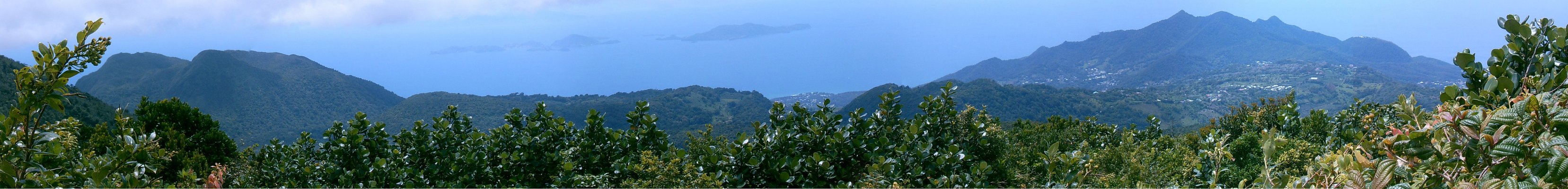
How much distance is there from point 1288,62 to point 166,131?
401ft

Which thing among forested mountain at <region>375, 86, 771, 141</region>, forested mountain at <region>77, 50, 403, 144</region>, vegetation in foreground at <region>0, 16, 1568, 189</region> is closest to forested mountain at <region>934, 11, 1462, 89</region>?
forested mountain at <region>375, 86, 771, 141</region>

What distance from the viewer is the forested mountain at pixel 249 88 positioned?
66.1 meters

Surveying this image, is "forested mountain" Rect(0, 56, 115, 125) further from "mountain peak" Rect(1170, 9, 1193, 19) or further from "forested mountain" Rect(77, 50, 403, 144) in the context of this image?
"mountain peak" Rect(1170, 9, 1193, 19)

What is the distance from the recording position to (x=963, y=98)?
4762 cm

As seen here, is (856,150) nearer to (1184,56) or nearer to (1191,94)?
(1191,94)

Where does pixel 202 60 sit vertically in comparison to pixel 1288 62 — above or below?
above

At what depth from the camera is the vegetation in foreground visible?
151cm

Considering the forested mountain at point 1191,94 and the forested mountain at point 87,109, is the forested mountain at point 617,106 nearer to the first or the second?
the forested mountain at point 1191,94

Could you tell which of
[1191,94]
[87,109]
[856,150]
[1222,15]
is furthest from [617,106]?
[1222,15]

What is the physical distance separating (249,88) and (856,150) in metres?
85.5

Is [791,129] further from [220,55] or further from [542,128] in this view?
[220,55]

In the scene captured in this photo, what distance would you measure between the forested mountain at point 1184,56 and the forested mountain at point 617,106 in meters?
58.6

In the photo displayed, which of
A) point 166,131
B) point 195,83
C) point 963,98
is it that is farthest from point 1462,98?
point 195,83

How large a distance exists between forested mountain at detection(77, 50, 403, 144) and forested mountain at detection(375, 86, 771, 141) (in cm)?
1207
